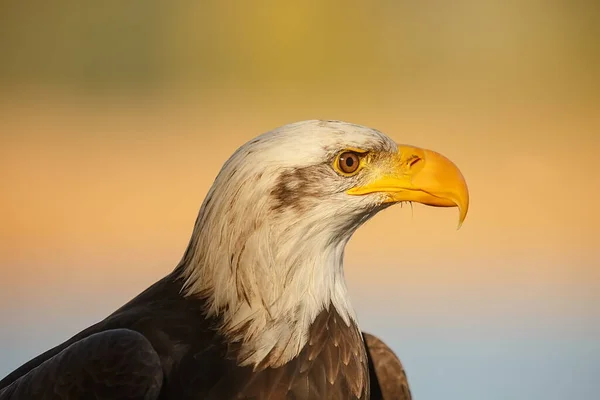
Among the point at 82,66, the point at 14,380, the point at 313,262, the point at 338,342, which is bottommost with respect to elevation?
the point at 14,380

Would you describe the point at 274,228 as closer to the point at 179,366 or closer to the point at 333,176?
the point at 333,176

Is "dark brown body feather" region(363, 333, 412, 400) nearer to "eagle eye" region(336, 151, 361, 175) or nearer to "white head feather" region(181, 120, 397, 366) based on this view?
"white head feather" region(181, 120, 397, 366)

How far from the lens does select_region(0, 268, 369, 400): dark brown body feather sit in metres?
1.34

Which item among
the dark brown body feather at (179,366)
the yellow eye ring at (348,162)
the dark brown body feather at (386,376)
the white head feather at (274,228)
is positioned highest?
the yellow eye ring at (348,162)

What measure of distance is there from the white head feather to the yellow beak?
0.03 m

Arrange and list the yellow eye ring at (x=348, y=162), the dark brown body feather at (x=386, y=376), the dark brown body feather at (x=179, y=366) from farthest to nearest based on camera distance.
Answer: the dark brown body feather at (x=386, y=376) → the yellow eye ring at (x=348, y=162) → the dark brown body feather at (x=179, y=366)

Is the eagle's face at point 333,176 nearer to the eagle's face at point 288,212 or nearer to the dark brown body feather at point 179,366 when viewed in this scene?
Answer: the eagle's face at point 288,212

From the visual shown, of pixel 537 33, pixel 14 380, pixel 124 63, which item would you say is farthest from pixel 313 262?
pixel 537 33

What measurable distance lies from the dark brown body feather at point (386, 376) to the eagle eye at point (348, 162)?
A: 55 cm

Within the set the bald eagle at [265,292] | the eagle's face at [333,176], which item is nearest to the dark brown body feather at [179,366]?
the bald eagle at [265,292]

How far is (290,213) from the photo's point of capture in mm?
1425

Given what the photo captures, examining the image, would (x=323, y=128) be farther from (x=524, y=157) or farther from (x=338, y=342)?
(x=524, y=157)

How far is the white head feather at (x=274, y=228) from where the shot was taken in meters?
1.41

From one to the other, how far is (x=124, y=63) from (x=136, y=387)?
1.92 m
